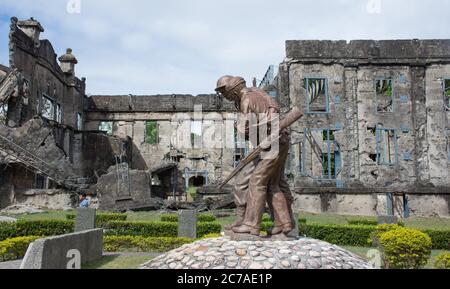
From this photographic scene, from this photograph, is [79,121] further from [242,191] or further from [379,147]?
[242,191]

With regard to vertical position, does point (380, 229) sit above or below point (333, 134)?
below

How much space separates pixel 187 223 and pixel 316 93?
17.7m

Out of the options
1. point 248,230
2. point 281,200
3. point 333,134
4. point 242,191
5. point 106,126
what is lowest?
point 248,230

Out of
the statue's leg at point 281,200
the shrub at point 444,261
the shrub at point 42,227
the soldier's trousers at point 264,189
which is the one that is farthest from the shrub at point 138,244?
the shrub at point 444,261

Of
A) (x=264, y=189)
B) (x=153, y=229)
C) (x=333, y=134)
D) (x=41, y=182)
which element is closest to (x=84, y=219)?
(x=153, y=229)

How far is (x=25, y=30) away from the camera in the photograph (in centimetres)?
2527

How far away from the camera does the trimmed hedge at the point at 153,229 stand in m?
12.4

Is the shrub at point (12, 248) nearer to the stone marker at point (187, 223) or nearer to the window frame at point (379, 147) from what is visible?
the stone marker at point (187, 223)

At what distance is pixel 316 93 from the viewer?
27547 mm

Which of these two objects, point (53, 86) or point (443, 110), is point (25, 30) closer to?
point (53, 86)

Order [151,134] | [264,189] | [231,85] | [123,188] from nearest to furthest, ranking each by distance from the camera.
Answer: [264,189]
[231,85]
[123,188]
[151,134]
